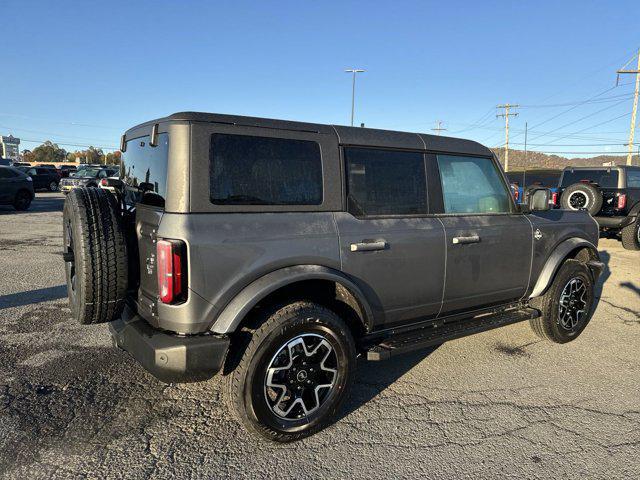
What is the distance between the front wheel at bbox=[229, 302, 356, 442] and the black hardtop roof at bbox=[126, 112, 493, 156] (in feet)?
3.83

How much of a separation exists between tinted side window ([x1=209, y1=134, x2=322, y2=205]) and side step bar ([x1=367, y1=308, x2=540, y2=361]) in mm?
1132

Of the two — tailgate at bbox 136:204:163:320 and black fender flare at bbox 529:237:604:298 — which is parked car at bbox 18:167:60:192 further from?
black fender flare at bbox 529:237:604:298

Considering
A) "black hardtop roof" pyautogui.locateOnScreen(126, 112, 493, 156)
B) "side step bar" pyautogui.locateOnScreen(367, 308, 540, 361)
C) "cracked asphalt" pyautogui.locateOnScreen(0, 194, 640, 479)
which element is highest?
"black hardtop roof" pyautogui.locateOnScreen(126, 112, 493, 156)

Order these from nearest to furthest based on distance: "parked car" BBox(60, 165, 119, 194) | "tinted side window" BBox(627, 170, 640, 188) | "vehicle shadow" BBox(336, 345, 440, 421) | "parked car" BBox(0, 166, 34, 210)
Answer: "vehicle shadow" BBox(336, 345, 440, 421)
"tinted side window" BBox(627, 170, 640, 188)
"parked car" BBox(0, 166, 34, 210)
"parked car" BBox(60, 165, 119, 194)

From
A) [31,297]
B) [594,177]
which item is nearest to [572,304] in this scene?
[31,297]

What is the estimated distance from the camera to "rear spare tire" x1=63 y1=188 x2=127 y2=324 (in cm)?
279

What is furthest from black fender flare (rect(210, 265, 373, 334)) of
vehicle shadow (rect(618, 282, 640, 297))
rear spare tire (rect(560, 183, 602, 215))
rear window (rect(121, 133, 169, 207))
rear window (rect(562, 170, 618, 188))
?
rear window (rect(562, 170, 618, 188))

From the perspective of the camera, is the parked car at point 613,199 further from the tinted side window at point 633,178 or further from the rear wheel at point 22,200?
the rear wheel at point 22,200

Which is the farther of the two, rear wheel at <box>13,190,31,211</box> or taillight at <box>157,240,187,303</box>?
rear wheel at <box>13,190,31,211</box>

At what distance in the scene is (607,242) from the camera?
12.1m

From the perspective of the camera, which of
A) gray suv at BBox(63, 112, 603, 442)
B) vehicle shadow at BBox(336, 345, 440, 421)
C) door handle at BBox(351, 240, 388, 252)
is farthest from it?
vehicle shadow at BBox(336, 345, 440, 421)

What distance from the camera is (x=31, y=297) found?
568 cm

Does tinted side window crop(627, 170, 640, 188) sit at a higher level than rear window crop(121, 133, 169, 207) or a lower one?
higher

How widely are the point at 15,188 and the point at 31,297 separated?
13.0 m
